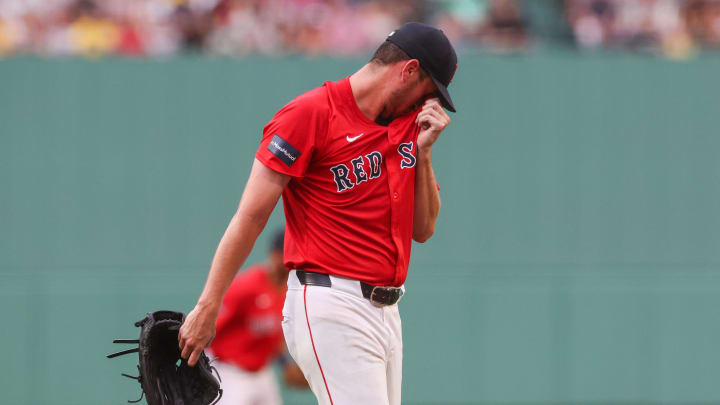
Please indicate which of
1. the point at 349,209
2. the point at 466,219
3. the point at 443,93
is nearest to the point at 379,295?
the point at 349,209

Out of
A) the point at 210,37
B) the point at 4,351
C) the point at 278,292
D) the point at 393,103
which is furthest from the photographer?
the point at 210,37

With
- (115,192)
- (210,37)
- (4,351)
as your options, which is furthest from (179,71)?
(4,351)

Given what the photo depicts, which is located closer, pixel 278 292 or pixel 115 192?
pixel 278 292

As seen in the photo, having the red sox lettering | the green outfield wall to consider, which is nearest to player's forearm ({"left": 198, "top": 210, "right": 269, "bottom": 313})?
the red sox lettering

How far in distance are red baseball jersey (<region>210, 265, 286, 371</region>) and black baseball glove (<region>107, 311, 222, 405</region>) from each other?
2.79 meters

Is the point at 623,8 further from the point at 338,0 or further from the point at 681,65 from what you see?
the point at 338,0

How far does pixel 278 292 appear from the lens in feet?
22.3

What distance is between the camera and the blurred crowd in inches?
363

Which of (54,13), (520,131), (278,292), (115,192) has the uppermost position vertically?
(54,13)

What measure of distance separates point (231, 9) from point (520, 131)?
301cm

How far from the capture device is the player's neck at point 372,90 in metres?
3.79

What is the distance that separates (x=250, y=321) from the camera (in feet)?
22.1

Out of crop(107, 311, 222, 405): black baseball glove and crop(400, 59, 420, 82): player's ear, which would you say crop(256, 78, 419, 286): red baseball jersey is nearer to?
crop(400, 59, 420, 82): player's ear

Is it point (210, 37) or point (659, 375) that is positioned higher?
point (210, 37)
